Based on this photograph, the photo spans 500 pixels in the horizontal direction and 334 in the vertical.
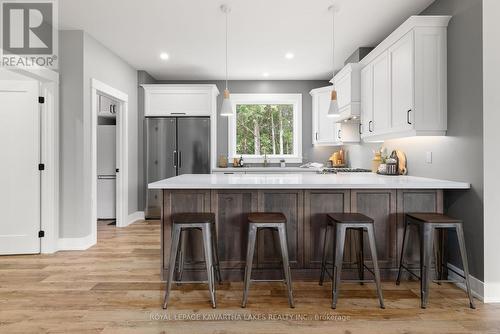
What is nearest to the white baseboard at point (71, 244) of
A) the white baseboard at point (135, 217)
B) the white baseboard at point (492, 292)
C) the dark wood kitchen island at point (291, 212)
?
the white baseboard at point (135, 217)

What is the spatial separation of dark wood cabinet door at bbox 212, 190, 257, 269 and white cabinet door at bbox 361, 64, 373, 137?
6.43ft

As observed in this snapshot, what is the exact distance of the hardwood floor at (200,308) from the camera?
2162mm

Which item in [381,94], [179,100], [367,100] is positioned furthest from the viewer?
[179,100]

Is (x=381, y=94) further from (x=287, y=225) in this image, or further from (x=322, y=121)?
(x=322, y=121)

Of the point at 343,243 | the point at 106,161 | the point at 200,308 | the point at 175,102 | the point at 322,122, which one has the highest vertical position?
the point at 175,102

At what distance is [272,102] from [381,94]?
9.62 ft

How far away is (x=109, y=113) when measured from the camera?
575cm

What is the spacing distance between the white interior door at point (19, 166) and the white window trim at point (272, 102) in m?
3.34

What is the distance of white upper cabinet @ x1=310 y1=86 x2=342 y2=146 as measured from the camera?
5617 millimetres

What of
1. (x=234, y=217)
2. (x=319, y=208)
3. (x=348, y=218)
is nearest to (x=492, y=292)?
(x=348, y=218)

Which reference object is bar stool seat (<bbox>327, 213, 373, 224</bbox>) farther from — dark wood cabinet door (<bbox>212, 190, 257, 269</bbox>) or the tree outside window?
the tree outside window

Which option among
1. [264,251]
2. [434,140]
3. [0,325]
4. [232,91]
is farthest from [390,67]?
[0,325]

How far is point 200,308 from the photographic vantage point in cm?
243

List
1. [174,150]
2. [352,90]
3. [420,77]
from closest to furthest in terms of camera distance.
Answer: [420,77]
[352,90]
[174,150]
